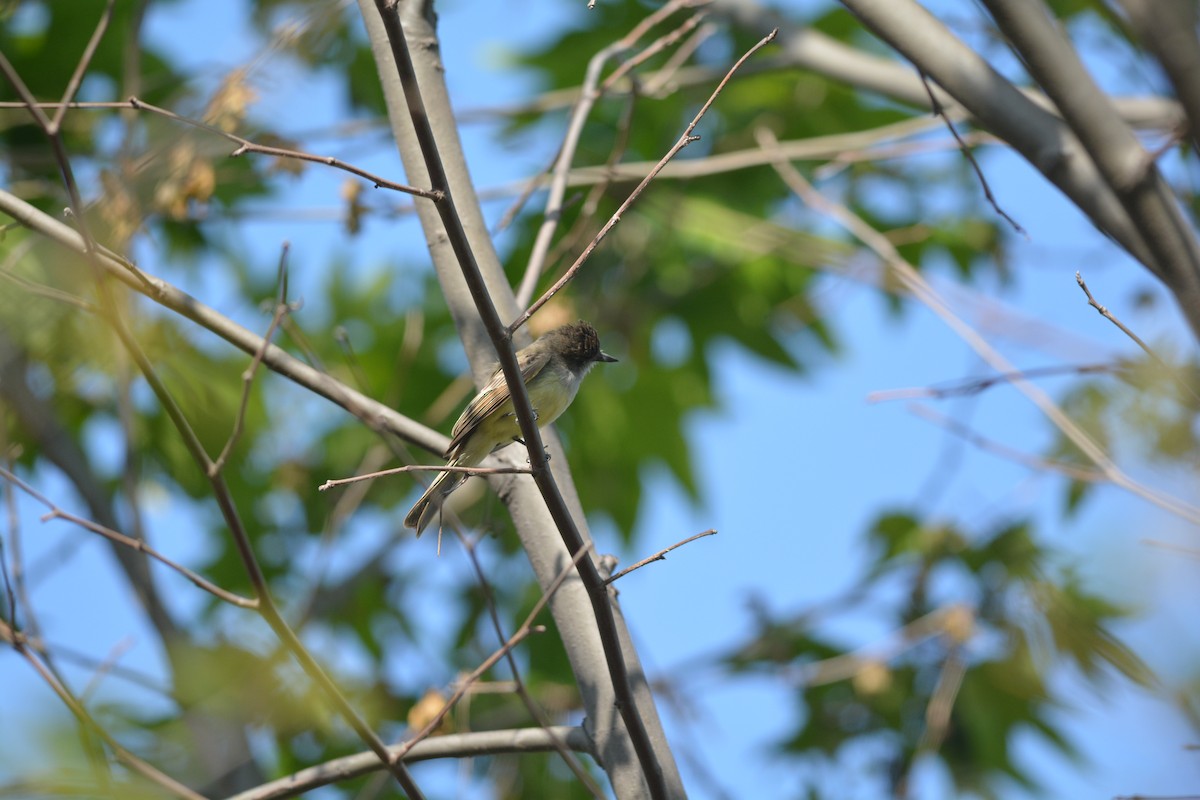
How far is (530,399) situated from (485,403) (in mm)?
307


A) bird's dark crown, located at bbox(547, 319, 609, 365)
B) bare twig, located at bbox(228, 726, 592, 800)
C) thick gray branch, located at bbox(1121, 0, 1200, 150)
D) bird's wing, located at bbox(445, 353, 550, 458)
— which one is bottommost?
thick gray branch, located at bbox(1121, 0, 1200, 150)

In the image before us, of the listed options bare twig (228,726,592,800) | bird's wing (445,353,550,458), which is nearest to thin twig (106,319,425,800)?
bare twig (228,726,592,800)

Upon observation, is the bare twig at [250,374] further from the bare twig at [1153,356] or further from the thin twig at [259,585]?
the bare twig at [1153,356]

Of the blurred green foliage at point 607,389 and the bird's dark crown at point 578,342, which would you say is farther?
the blurred green foliage at point 607,389

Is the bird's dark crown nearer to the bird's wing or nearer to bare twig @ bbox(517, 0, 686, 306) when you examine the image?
the bird's wing

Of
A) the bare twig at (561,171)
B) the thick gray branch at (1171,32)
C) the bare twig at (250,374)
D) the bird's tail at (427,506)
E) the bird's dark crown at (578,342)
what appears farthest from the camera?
the bird's dark crown at (578,342)

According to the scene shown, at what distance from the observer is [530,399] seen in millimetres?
4320

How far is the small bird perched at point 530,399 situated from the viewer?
13.8ft

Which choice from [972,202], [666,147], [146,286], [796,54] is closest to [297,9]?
[146,286]

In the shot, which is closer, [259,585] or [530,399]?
[259,585]

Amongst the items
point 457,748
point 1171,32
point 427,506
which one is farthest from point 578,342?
point 1171,32

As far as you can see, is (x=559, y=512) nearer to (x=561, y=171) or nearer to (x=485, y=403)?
(x=485, y=403)

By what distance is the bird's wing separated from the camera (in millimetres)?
3754

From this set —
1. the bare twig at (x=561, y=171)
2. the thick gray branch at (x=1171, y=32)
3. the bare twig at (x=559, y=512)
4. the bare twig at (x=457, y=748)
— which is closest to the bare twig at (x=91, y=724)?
the bare twig at (x=457, y=748)
